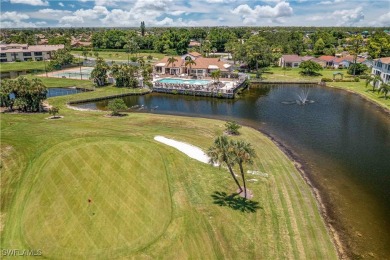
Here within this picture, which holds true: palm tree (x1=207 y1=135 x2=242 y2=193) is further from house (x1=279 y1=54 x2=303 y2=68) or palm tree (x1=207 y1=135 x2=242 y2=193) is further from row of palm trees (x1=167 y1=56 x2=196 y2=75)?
house (x1=279 y1=54 x2=303 y2=68)

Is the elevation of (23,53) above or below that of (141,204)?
above

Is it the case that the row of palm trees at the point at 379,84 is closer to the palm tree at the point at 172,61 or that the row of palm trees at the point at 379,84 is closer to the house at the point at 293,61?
the house at the point at 293,61

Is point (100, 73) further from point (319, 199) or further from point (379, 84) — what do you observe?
point (379, 84)

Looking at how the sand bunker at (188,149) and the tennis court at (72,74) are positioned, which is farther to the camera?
the tennis court at (72,74)

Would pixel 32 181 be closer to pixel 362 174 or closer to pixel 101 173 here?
pixel 101 173

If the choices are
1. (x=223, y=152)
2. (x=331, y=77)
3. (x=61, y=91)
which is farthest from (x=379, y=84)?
(x=61, y=91)

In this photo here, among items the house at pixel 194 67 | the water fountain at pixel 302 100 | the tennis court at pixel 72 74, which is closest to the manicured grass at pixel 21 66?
the tennis court at pixel 72 74

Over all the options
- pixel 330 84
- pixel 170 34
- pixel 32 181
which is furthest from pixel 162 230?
pixel 170 34
